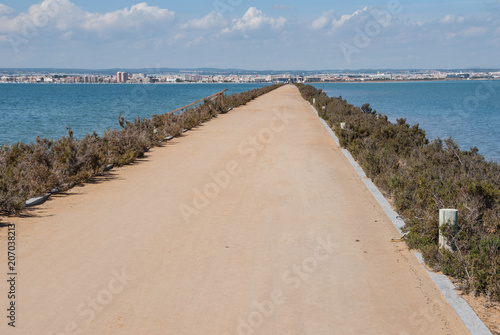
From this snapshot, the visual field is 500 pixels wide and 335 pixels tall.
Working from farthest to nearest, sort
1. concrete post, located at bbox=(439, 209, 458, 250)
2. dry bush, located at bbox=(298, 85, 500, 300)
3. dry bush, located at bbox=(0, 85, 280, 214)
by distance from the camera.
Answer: dry bush, located at bbox=(0, 85, 280, 214)
concrete post, located at bbox=(439, 209, 458, 250)
dry bush, located at bbox=(298, 85, 500, 300)

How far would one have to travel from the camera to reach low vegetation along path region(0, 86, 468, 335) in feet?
17.3

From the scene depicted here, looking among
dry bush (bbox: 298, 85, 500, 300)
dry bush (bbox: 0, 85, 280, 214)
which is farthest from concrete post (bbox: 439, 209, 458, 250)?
dry bush (bbox: 0, 85, 280, 214)

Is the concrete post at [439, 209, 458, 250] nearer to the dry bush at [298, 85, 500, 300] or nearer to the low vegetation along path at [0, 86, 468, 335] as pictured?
the dry bush at [298, 85, 500, 300]

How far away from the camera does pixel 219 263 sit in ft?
22.3

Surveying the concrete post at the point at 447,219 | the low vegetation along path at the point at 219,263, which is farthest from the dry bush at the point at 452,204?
the low vegetation along path at the point at 219,263

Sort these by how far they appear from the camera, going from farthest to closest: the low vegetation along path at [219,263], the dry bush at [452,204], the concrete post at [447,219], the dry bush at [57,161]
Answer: the dry bush at [57,161], the concrete post at [447,219], the dry bush at [452,204], the low vegetation along path at [219,263]

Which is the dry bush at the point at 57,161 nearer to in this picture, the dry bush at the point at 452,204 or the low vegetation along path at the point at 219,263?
the low vegetation along path at the point at 219,263

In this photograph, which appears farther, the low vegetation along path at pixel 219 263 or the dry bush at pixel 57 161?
the dry bush at pixel 57 161

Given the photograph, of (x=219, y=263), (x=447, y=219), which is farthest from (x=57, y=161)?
(x=447, y=219)

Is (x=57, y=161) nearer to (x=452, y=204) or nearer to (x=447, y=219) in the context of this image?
(x=452, y=204)

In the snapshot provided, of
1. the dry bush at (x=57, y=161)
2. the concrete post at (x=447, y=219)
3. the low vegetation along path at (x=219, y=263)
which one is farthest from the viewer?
the dry bush at (x=57, y=161)

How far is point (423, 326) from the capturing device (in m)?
5.20

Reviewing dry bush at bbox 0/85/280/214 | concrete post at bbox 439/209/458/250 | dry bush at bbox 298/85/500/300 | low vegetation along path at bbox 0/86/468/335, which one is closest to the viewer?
low vegetation along path at bbox 0/86/468/335

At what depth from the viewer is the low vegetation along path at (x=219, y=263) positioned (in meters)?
5.27
